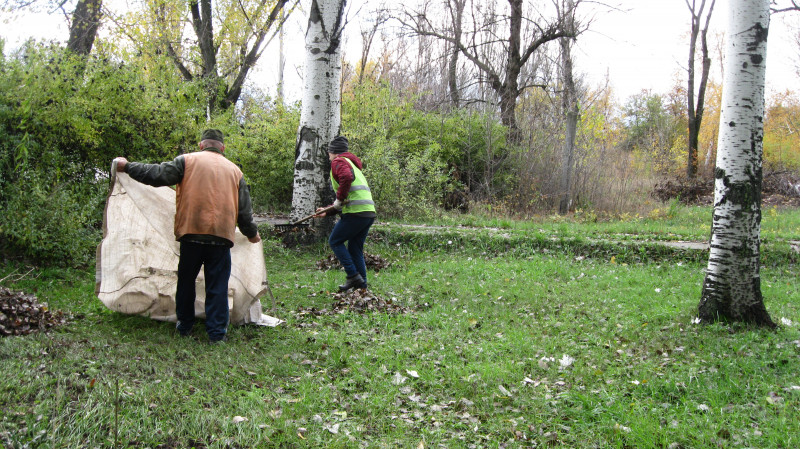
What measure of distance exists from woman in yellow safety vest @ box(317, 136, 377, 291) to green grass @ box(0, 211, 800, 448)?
0.65 meters

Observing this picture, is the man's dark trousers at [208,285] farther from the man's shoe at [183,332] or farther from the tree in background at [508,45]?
the tree in background at [508,45]

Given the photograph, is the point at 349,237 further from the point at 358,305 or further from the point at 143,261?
the point at 143,261

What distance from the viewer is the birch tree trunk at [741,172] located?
5.50 metres

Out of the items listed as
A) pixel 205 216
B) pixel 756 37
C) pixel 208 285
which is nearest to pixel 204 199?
pixel 205 216

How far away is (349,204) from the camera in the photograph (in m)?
7.40

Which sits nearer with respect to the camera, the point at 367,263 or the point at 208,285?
the point at 208,285

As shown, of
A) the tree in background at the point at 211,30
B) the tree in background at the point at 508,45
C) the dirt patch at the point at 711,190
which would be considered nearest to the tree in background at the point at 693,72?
the dirt patch at the point at 711,190

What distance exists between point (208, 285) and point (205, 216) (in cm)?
74

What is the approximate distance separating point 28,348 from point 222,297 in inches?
63.5

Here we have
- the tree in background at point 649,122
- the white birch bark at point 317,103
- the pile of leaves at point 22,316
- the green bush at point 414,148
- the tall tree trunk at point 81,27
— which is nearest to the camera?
the pile of leaves at point 22,316

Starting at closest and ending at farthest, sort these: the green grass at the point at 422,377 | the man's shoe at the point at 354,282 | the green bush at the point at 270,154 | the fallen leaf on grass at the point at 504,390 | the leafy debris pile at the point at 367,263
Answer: the green grass at the point at 422,377 < the fallen leaf on grass at the point at 504,390 < the man's shoe at the point at 354,282 < the leafy debris pile at the point at 367,263 < the green bush at the point at 270,154

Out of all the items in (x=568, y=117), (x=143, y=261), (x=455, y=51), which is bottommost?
(x=143, y=261)

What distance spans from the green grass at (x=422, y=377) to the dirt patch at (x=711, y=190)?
53.6ft

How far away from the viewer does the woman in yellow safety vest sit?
7.34 meters
